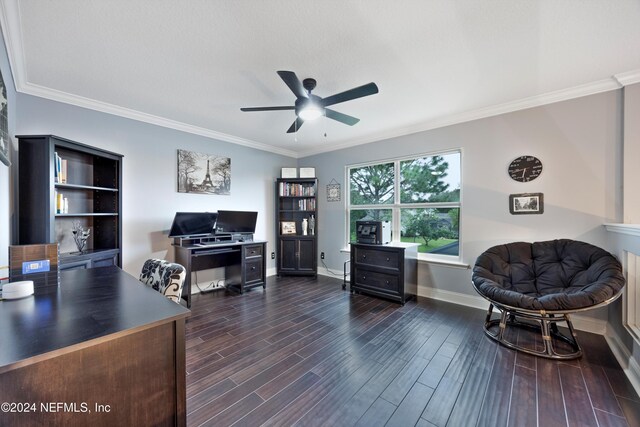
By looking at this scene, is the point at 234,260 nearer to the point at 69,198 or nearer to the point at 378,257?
the point at 69,198

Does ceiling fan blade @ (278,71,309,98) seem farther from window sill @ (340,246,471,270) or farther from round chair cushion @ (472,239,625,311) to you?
window sill @ (340,246,471,270)

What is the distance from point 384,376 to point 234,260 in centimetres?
284

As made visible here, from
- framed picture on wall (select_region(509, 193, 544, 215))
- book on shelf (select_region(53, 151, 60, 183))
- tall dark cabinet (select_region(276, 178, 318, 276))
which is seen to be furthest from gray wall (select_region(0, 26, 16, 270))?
framed picture on wall (select_region(509, 193, 544, 215))

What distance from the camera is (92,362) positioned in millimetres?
877

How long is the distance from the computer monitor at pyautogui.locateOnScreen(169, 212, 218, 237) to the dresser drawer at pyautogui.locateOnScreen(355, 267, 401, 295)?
7.45 ft

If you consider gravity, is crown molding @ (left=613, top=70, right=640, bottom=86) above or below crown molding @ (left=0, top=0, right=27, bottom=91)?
below

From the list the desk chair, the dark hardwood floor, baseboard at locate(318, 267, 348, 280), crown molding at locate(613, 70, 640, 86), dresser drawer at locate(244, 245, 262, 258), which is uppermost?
crown molding at locate(613, 70, 640, 86)

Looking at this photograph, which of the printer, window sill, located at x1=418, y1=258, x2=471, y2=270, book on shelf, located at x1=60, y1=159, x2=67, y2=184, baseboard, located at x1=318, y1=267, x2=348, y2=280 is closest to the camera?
book on shelf, located at x1=60, y1=159, x2=67, y2=184

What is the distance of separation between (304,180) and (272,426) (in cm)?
383

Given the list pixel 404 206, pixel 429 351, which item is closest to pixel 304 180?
pixel 404 206

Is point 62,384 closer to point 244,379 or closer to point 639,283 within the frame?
point 244,379

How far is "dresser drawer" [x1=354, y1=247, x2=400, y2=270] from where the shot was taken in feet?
11.3

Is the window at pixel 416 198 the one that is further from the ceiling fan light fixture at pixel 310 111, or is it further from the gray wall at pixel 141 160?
the gray wall at pixel 141 160

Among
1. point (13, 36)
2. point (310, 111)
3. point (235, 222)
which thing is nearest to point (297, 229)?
point (235, 222)
